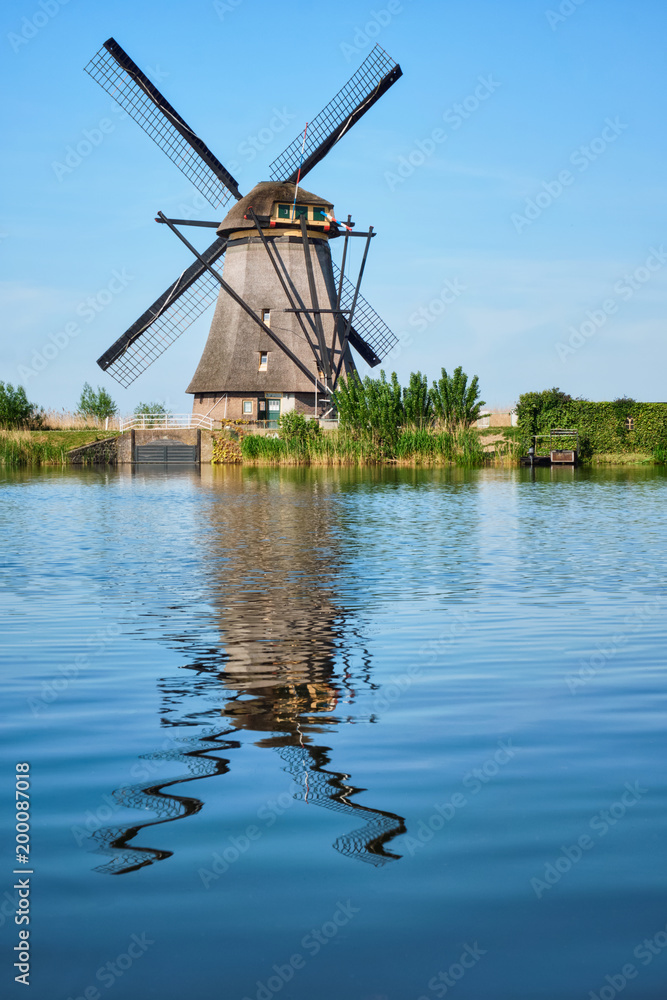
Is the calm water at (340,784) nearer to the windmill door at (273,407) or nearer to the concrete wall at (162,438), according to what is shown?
the concrete wall at (162,438)

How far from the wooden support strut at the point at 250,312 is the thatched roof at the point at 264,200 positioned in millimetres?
2172

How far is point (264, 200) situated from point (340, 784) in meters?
39.7

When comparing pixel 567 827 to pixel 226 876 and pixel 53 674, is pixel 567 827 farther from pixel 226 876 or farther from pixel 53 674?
pixel 53 674

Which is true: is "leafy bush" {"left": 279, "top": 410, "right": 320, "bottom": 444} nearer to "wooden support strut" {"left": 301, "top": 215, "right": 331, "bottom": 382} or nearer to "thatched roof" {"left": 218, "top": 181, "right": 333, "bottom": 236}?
"wooden support strut" {"left": 301, "top": 215, "right": 331, "bottom": 382}

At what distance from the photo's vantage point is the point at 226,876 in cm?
285

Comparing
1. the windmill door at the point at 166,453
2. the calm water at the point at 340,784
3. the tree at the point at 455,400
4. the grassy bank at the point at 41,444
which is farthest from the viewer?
the windmill door at the point at 166,453

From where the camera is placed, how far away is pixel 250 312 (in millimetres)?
40844

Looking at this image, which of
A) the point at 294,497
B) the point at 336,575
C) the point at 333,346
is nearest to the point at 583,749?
the point at 336,575

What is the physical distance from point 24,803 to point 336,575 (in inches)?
252

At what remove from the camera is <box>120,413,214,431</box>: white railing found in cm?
4419

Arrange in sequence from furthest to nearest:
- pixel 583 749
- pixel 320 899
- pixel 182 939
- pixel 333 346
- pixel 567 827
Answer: pixel 333 346
pixel 583 749
pixel 567 827
pixel 320 899
pixel 182 939

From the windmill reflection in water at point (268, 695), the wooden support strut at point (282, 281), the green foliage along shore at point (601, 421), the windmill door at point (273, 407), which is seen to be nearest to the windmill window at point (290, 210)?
the wooden support strut at point (282, 281)

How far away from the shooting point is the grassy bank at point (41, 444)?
4281 cm

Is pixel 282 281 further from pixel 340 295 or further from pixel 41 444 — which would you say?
pixel 41 444
